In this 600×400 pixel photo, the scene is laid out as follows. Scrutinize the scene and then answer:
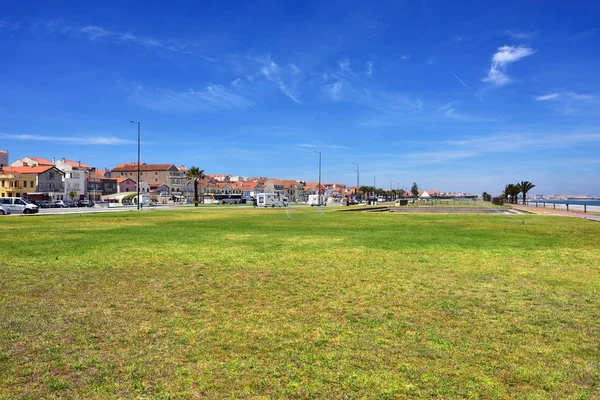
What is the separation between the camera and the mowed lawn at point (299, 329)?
462 cm

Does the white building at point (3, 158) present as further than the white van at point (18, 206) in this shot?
Yes

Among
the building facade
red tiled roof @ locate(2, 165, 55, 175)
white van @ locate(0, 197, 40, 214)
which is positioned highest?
red tiled roof @ locate(2, 165, 55, 175)

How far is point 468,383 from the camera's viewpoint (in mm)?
4621

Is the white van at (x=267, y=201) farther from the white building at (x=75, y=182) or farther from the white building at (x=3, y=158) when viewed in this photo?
the white building at (x=3, y=158)

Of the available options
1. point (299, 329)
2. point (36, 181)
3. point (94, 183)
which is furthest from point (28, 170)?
point (299, 329)

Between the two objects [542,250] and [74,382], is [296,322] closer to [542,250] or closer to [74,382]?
[74,382]

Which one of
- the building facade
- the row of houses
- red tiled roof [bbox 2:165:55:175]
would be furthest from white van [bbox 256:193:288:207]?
red tiled roof [bbox 2:165:55:175]

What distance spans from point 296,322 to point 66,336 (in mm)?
3350

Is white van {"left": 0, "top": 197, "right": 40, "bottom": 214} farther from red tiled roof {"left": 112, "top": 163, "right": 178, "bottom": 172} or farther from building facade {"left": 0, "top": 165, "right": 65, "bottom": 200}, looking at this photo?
red tiled roof {"left": 112, "top": 163, "right": 178, "bottom": 172}

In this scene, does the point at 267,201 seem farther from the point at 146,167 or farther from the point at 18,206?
the point at 146,167

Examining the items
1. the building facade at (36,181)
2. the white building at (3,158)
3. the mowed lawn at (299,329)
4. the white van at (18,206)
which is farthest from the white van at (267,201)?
the white building at (3,158)

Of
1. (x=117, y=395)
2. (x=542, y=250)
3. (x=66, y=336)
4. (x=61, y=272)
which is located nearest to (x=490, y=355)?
(x=117, y=395)

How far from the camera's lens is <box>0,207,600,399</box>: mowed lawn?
4.62 metres

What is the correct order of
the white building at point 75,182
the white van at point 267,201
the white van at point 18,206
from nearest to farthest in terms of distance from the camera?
the white van at point 18,206 < the white van at point 267,201 < the white building at point 75,182
